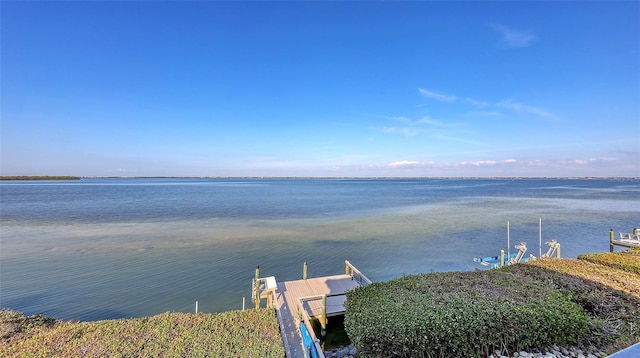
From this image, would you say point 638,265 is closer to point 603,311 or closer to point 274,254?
point 603,311

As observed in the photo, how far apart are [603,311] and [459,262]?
9.83 metres

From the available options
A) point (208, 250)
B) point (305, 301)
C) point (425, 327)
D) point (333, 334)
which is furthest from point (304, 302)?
point (208, 250)

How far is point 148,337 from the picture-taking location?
5664 millimetres

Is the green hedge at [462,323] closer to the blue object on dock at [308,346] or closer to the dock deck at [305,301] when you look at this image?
the blue object on dock at [308,346]

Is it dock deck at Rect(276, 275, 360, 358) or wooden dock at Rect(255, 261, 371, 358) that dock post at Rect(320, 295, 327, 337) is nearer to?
wooden dock at Rect(255, 261, 371, 358)

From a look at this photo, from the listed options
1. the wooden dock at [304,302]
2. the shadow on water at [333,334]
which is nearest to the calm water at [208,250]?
the wooden dock at [304,302]

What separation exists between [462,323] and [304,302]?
551 cm

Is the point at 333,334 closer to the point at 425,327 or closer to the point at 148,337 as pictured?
the point at 425,327

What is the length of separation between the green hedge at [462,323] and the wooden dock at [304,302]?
1433 millimetres

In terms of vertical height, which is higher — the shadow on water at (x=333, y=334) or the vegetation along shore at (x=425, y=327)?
the vegetation along shore at (x=425, y=327)

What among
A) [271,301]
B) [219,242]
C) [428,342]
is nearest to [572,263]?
[428,342]

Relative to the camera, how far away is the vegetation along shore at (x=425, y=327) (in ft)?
16.7

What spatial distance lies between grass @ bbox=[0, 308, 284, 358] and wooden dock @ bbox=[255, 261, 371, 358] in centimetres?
85

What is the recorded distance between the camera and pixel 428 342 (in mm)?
5039
